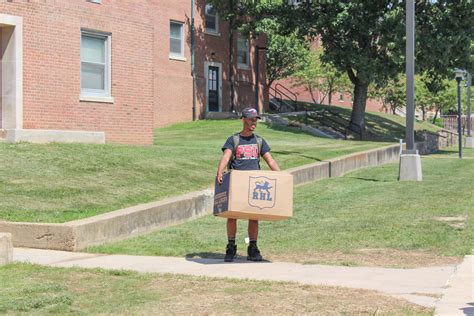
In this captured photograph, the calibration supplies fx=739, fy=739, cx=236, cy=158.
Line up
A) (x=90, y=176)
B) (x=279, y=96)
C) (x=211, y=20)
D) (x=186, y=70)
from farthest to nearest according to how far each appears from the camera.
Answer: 1. (x=279, y=96)
2. (x=211, y=20)
3. (x=186, y=70)
4. (x=90, y=176)

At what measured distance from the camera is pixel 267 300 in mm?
6625

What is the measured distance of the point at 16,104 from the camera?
1859cm

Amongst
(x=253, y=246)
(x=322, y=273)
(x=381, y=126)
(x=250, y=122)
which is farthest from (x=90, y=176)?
(x=381, y=126)

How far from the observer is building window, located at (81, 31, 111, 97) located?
67.3 feet

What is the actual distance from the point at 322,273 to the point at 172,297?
196 centimetres

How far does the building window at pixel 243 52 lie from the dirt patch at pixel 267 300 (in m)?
33.8

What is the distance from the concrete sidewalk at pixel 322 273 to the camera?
266 inches

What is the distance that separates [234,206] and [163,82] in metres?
27.2

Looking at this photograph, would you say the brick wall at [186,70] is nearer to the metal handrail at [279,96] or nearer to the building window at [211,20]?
the building window at [211,20]

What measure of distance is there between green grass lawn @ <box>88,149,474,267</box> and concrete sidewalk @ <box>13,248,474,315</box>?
1.63ft

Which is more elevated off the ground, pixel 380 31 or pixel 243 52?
pixel 380 31

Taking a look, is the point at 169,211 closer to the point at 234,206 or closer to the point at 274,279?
the point at 234,206

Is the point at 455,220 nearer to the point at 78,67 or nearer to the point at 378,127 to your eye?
the point at 78,67

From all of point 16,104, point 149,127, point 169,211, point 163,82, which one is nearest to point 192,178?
point 169,211
